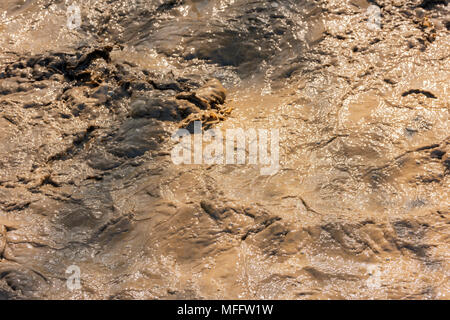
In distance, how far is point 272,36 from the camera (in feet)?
13.4

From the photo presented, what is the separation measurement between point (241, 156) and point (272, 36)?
1506 mm

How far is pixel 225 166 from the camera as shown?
3.14 metres

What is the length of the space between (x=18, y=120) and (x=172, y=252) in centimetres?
192

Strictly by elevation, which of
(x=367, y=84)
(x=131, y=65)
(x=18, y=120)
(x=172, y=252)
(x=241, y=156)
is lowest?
(x=172, y=252)

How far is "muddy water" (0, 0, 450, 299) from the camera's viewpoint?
101 inches

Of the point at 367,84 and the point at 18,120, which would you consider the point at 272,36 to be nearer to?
the point at 367,84

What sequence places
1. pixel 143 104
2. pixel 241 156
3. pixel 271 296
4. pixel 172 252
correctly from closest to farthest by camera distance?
pixel 271 296, pixel 172 252, pixel 241 156, pixel 143 104

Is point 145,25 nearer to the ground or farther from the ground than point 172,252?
farther from the ground

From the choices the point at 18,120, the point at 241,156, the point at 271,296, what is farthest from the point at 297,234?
the point at 18,120

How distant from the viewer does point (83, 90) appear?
3.79 metres

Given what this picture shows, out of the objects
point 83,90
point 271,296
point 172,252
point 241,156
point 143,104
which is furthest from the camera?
point 83,90

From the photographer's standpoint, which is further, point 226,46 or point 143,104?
point 226,46

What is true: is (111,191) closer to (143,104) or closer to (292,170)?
(143,104)

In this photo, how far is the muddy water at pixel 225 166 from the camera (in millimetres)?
2574
